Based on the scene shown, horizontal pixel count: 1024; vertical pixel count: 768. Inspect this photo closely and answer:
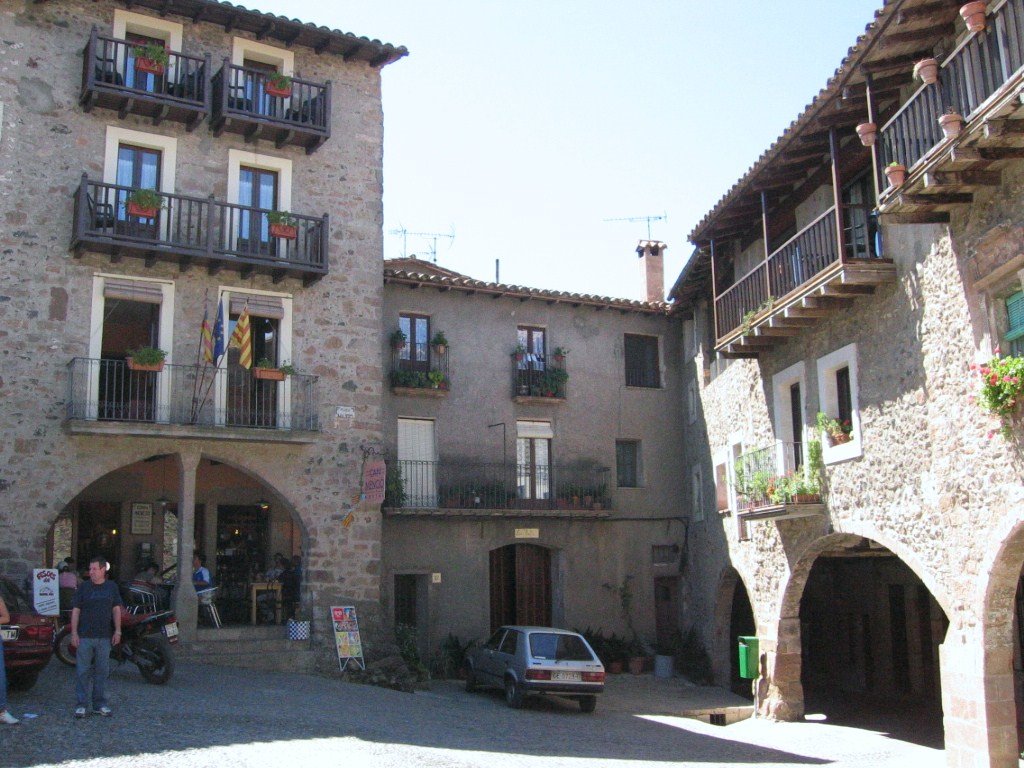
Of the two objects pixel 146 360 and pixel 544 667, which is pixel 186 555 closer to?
pixel 146 360

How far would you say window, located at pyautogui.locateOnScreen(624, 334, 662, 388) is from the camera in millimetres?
25734

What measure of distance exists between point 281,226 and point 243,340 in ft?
8.11

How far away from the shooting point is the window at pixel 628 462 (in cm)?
2512

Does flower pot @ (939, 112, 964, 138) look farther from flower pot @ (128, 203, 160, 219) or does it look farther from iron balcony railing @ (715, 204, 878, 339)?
flower pot @ (128, 203, 160, 219)

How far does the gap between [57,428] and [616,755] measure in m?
10.8

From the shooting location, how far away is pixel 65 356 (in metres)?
18.1

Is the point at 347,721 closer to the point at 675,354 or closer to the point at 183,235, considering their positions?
the point at 183,235

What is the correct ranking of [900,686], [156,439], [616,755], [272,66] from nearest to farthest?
1. [616,755]
2. [156,439]
3. [272,66]
4. [900,686]

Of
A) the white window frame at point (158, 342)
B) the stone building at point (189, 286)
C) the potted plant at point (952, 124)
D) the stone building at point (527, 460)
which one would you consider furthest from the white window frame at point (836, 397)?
the white window frame at point (158, 342)

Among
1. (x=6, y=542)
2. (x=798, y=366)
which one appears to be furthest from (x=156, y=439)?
(x=798, y=366)

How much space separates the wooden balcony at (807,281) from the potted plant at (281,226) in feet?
26.7

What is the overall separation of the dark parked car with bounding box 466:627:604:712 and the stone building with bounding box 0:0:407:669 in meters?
2.92

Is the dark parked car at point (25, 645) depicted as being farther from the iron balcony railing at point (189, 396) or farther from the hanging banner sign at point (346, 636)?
the hanging banner sign at point (346, 636)

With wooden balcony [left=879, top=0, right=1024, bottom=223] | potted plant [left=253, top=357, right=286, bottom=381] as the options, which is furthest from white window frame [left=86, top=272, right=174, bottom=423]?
wooden balcony [left=879, top=0, right=1024, bottom=223]
